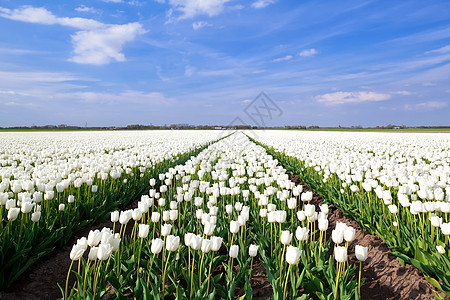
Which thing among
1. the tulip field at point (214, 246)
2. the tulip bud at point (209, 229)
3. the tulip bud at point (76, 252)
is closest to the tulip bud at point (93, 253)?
the tulip field at point (214, 246)

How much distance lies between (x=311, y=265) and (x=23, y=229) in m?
3.93

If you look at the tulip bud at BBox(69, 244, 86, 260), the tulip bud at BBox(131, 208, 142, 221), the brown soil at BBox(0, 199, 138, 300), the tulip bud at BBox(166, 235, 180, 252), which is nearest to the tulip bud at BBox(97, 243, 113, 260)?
the tulip bud at BBox(69, 244, 86, 260)

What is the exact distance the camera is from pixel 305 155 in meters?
9.48

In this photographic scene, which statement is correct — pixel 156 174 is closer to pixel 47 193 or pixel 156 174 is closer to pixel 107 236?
pixel 47 193

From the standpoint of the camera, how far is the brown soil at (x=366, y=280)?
9.99ft

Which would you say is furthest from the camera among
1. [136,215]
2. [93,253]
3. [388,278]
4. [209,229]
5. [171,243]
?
[388,278]

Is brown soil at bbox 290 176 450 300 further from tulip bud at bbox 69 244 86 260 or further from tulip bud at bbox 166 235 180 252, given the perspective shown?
tulip bud at bbox 69 244 86 260

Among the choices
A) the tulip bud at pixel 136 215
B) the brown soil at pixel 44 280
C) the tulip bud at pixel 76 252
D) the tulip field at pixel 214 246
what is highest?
the tulip bud at pixel 136 215

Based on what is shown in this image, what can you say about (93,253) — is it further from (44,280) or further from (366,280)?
(366,280)

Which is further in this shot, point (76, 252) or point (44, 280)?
point (44, 280)

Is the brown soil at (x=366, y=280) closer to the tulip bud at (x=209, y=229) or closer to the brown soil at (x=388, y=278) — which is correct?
the brown soil at (x=388, y=278)

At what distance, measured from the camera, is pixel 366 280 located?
3.42 meters

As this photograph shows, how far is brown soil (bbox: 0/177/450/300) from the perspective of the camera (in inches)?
120

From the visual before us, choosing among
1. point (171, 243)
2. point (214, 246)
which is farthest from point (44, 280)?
point (214, 246)
